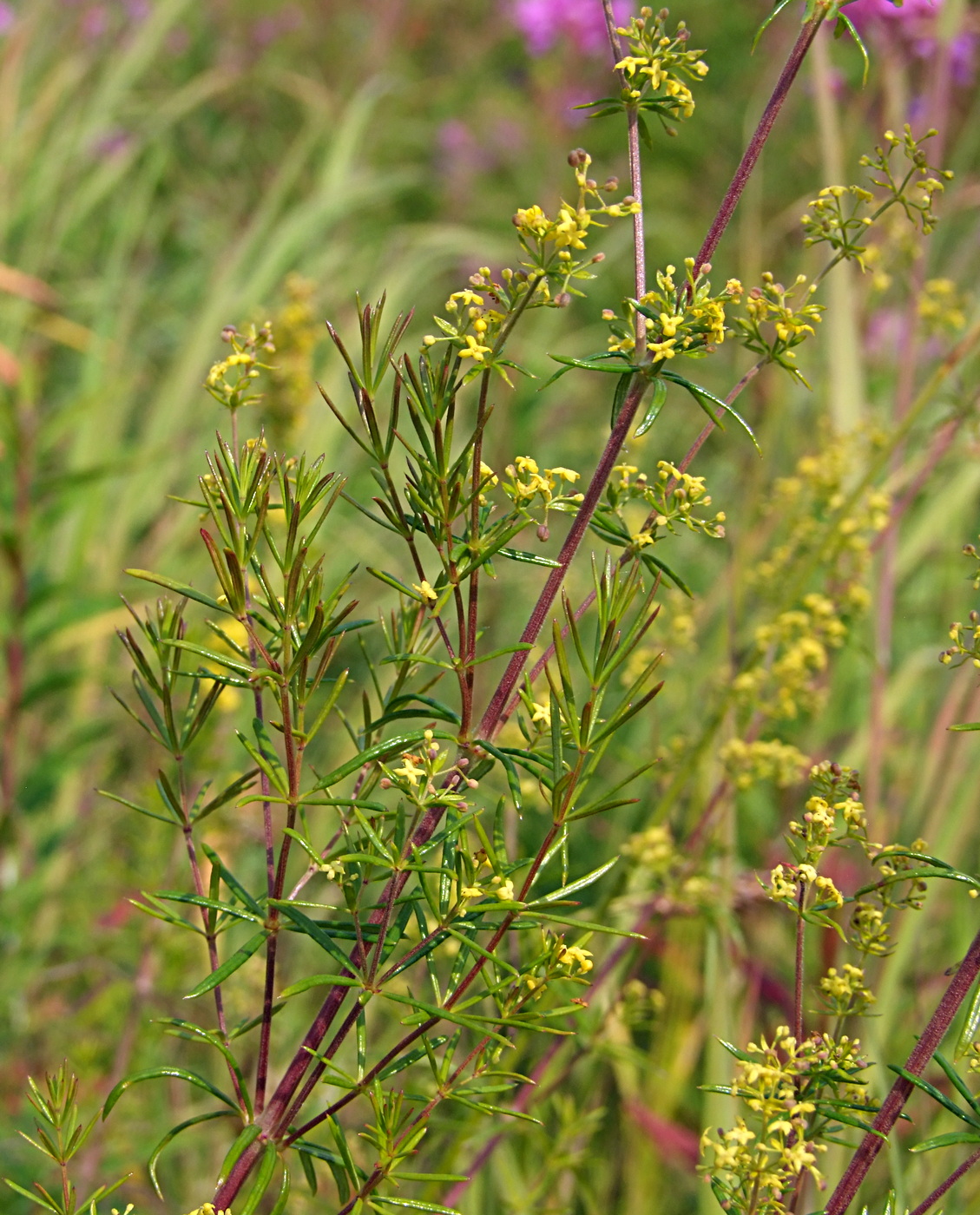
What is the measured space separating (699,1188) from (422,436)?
2.51ft

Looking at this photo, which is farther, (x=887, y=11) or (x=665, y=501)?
(x=887, y=11)

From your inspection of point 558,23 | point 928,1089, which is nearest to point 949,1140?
point 928,1089

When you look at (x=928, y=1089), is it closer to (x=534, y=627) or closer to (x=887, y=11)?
(x=534, y=627)

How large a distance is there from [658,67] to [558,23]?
339cm

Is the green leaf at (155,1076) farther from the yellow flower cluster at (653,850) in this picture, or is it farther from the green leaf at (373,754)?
the yellow flower cluster at (653,850)

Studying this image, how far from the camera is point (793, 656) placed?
89cm

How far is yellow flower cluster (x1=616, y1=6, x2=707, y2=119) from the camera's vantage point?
447 millimetres

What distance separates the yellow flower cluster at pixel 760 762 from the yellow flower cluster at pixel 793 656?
0.12 feet

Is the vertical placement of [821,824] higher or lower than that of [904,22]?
lower

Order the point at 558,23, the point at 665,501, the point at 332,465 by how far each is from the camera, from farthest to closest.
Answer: the point at 558,23 → the point at 332,465 → the point at 665,501

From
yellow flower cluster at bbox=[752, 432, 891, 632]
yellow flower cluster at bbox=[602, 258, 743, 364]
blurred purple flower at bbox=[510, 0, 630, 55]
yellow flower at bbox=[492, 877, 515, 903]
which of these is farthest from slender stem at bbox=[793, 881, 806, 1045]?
blurred purple flower at bbox=[510, 0, 630, 55]

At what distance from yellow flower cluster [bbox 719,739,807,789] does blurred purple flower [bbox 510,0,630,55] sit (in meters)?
2.80

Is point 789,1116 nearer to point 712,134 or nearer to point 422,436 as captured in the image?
point 422,436

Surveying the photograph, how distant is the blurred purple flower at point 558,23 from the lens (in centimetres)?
333
